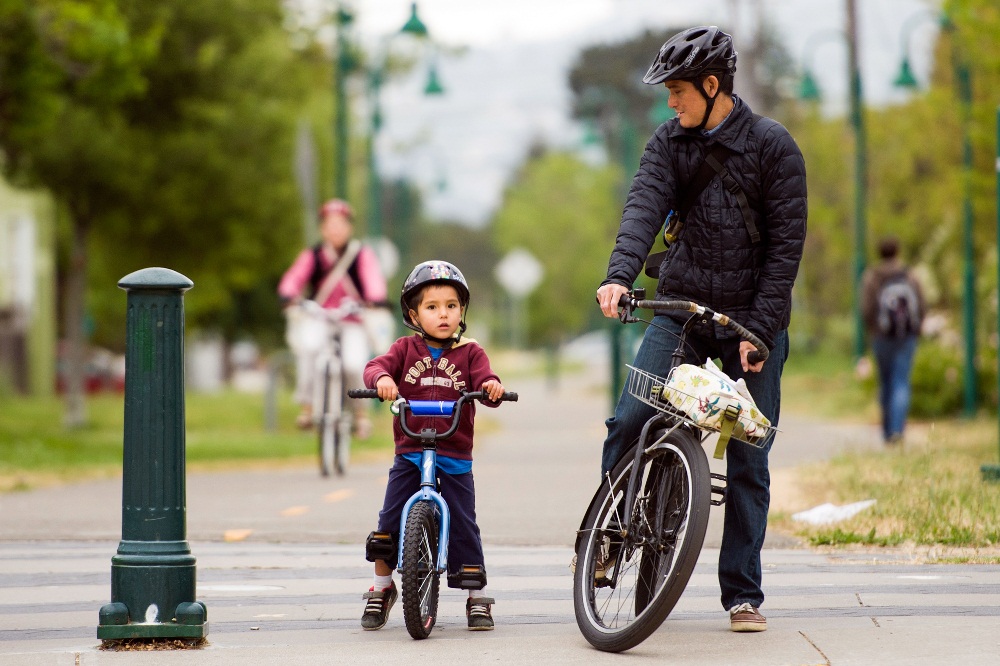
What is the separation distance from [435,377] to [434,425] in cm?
18

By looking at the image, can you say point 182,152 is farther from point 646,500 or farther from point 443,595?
point 646,500

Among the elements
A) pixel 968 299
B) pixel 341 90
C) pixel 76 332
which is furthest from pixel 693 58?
pixel 76 332

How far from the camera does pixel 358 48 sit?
35.3 metres

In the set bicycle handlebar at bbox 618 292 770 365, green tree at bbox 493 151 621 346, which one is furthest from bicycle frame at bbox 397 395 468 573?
green tree at bbox 493 151 621 346

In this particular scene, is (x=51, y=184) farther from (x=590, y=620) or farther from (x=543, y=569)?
(x=590, y=620)

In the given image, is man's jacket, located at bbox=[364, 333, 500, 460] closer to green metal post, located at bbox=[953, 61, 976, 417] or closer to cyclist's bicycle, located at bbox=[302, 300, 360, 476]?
cyclist's bicycle, located at bbox=[302, 300, 360, 476]

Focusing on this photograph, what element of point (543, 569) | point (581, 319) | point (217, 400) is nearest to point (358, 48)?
point (217, 400)

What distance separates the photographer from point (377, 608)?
5793 mm

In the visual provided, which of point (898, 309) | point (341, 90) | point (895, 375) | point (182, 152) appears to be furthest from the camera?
point (182, 152)

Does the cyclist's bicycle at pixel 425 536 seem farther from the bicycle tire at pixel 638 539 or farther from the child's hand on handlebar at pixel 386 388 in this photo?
the bicycle tire at pixel 638 539

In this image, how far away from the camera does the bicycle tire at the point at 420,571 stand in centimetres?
544

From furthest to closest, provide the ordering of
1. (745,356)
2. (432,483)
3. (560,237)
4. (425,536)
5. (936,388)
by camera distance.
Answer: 1. (560,237)
2. (936,388)
3. (432,483)
4. (425,536)
5. (745,356)

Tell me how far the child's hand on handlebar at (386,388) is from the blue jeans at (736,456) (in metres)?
0.74

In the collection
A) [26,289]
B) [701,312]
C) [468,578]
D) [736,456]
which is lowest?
[468,578]
